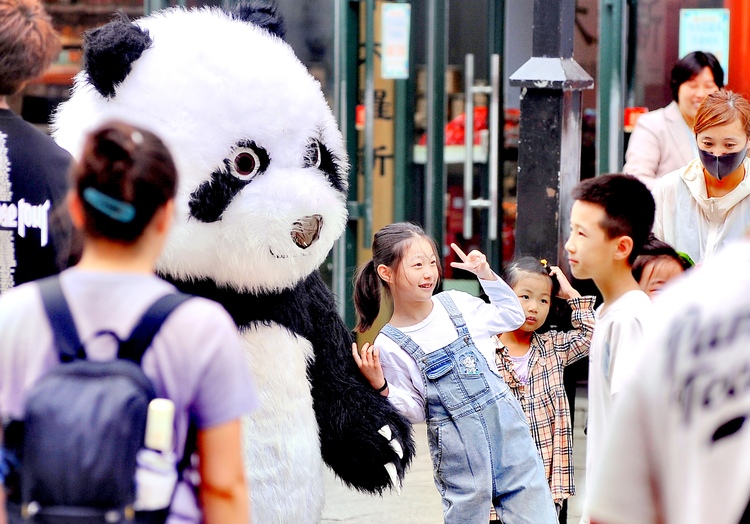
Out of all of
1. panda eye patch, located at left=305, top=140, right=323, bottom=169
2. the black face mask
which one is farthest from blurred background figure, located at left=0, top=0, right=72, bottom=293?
the black face mask

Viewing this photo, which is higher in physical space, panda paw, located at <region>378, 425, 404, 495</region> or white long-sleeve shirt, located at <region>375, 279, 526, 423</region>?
white long-sleeve shirt, located at <region>375, 279, 526, 423</region>

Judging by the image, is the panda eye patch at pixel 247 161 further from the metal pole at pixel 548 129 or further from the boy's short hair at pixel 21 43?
the metal pole at pixel 548 129

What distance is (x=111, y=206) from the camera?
7.09 ft

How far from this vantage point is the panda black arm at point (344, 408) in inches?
145

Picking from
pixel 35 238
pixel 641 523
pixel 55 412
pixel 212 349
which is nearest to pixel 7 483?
pixel 55 412

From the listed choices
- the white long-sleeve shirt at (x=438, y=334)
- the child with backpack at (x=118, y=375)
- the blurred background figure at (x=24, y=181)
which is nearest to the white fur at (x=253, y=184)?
the blurred background figure at (x=24, y=181)

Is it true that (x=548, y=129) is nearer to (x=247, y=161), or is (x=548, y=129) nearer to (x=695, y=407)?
(x=247, y=161)

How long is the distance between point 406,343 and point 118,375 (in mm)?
1945

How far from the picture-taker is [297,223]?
3346mm

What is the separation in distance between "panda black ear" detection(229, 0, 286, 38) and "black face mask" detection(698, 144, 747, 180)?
1.82 metres

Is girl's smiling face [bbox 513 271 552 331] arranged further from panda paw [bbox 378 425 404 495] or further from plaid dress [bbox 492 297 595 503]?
panda paw [bbox 378 425 404 495]

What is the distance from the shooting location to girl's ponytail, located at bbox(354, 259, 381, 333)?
13.8 feet

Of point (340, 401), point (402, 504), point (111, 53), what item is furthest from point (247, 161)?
point (402, 504)

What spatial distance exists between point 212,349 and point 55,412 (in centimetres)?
30
